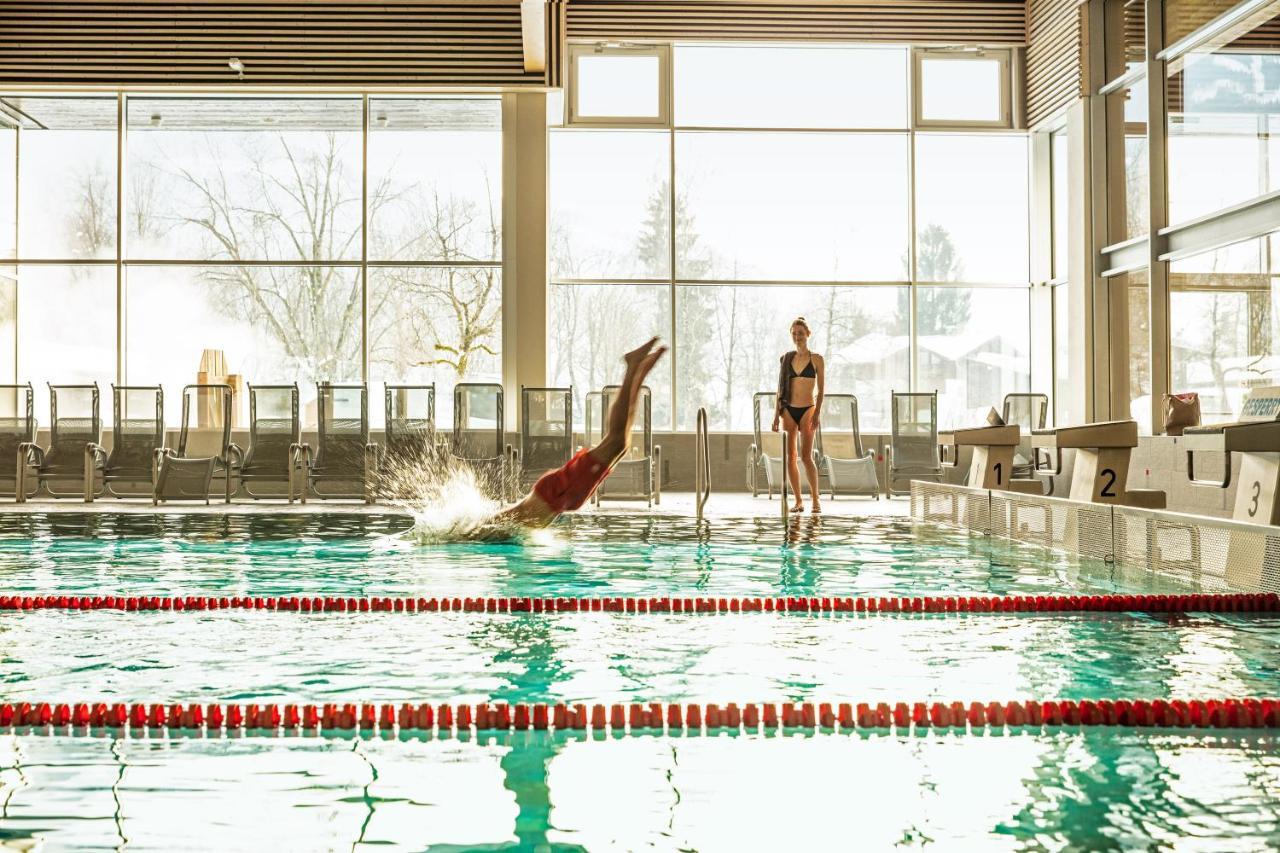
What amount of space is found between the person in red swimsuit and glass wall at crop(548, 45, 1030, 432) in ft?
25.7

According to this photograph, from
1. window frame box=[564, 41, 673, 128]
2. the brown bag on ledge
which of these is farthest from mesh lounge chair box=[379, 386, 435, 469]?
the brown bag on ledge

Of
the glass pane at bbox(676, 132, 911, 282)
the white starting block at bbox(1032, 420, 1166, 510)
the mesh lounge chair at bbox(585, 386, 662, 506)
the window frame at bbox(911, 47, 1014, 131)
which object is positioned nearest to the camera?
the white starting block at bbox(1032, 420, 1166, 510)

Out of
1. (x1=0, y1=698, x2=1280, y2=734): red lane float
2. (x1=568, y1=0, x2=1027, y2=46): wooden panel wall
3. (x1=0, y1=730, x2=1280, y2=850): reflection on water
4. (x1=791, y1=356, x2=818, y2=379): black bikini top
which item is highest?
(x1=568, y1=0, x2=1027, y2=46): wooden panel wall

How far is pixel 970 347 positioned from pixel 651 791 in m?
13.3

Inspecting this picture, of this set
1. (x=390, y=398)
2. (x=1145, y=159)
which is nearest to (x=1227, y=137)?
(x=1145, y=159)

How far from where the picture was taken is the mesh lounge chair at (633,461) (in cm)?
1173

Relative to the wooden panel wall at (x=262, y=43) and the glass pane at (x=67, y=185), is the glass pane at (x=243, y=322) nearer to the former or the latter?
the glass pane at (x=67, y=185)

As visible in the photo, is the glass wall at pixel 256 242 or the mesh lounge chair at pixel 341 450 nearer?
the mesh lounge chair at pixel 341 450

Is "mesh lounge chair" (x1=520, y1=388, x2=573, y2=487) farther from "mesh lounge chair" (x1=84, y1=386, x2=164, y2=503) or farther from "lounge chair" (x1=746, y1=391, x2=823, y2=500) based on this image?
"mesh lounge chair" (x1=84, y1=386, x2=164, y2=503)

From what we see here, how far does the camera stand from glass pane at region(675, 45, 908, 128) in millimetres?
15008

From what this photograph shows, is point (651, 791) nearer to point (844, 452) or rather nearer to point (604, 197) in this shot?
point (844, 452)

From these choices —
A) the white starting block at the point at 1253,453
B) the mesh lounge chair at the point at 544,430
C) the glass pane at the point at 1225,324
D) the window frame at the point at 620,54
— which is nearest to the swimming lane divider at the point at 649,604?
the white starting block at the point at 1253,453

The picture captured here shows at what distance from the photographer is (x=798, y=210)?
15219 millimetres

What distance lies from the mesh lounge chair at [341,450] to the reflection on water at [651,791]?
8.96 metres
